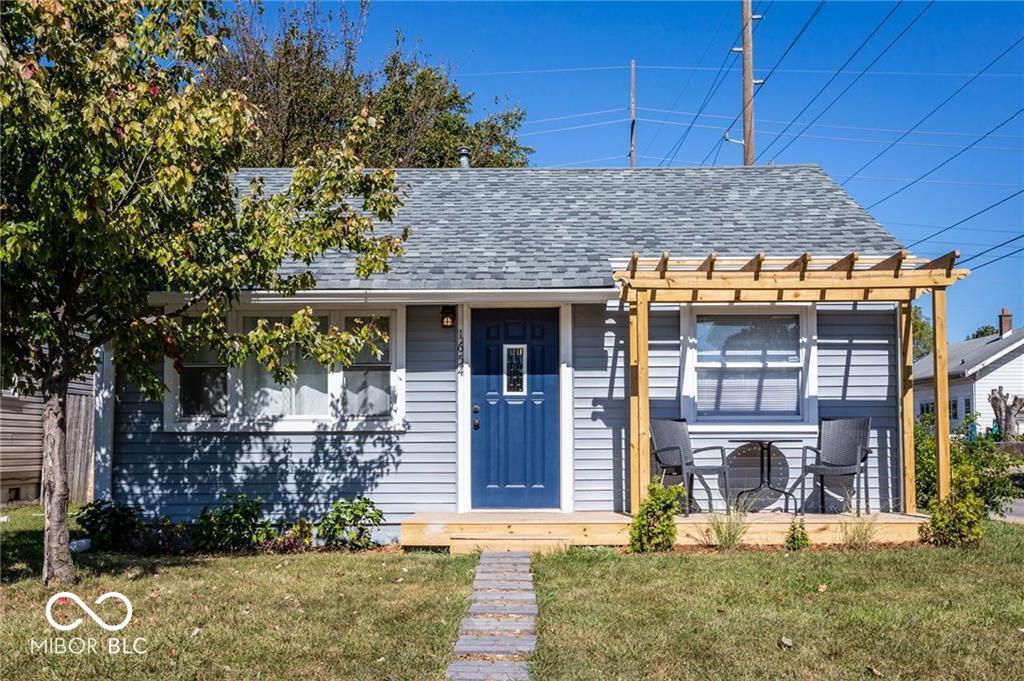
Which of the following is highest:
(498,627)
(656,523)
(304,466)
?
(304,466)

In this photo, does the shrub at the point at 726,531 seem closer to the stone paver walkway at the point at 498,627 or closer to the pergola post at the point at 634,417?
the pergola post at the point at 634,417

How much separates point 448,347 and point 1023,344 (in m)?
29.4

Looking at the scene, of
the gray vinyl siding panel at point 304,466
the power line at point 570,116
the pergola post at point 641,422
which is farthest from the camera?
the power line at point 570,116

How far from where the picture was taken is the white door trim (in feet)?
30.3

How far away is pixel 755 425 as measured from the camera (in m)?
9.39

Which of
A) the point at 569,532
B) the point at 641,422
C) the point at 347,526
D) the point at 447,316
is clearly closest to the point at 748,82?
the point at 447,316

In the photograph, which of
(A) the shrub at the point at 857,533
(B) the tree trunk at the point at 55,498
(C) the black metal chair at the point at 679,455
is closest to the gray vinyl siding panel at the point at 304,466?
(C) the black metal chair at the point at 679,455

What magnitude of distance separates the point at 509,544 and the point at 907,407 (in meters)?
4.18

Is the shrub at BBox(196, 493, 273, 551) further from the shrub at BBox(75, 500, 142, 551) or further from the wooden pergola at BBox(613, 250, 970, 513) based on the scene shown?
the wooden pergola at BBox(613, 250, 970, 513)

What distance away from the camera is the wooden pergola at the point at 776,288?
27.6 feet

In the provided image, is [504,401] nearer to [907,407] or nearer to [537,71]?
[907,407]

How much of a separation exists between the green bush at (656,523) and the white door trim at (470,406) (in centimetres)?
120

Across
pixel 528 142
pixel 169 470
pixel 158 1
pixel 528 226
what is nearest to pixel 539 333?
pixel 528 226

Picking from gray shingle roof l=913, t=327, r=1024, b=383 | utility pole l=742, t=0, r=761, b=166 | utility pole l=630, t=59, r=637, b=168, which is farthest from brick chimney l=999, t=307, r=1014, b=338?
utility pole l=742, t=0, r=761, b=166
